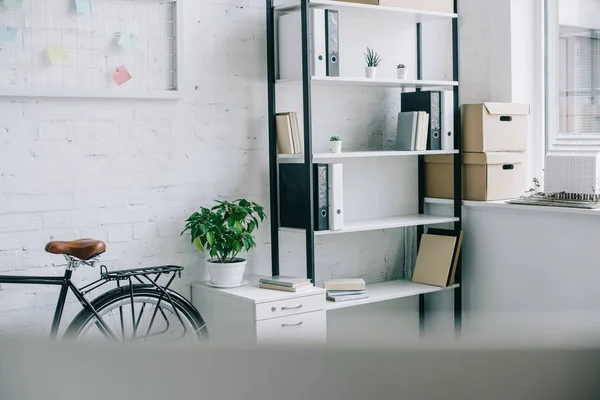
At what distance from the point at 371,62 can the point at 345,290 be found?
3.50ft

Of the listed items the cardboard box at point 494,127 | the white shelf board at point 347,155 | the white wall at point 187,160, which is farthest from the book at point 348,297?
the cardboard box at point 494,127

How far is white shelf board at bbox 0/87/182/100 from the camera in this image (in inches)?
104

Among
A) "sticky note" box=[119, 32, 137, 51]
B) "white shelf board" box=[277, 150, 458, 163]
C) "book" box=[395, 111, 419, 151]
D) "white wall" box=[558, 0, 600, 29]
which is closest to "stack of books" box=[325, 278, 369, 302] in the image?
"white shelf board" box=[277, 150, 458, 163]

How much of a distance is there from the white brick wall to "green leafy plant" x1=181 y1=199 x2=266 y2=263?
173 mm

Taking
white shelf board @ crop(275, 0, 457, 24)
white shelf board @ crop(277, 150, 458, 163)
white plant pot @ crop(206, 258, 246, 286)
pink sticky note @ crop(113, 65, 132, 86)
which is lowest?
white plant pot @ crop(206, 258, 246, 286)

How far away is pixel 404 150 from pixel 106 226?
1429 millimetres

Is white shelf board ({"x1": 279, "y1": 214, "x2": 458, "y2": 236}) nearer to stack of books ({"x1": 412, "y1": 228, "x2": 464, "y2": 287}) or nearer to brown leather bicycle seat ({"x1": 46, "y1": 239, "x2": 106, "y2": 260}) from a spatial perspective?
stack of books ({"x1": 412, "y1": 228, "x2": 464, "y2": 287})

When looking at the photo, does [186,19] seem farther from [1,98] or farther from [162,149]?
[1,98]

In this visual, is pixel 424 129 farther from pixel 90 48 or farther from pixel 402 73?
pixel 90 48

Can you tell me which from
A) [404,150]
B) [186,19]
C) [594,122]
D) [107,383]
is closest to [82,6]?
[186,19]

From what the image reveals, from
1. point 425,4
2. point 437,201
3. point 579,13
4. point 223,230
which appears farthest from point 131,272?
point 579,13

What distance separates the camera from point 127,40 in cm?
289

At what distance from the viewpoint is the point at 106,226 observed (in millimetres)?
2912

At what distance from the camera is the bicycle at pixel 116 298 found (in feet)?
8.39
